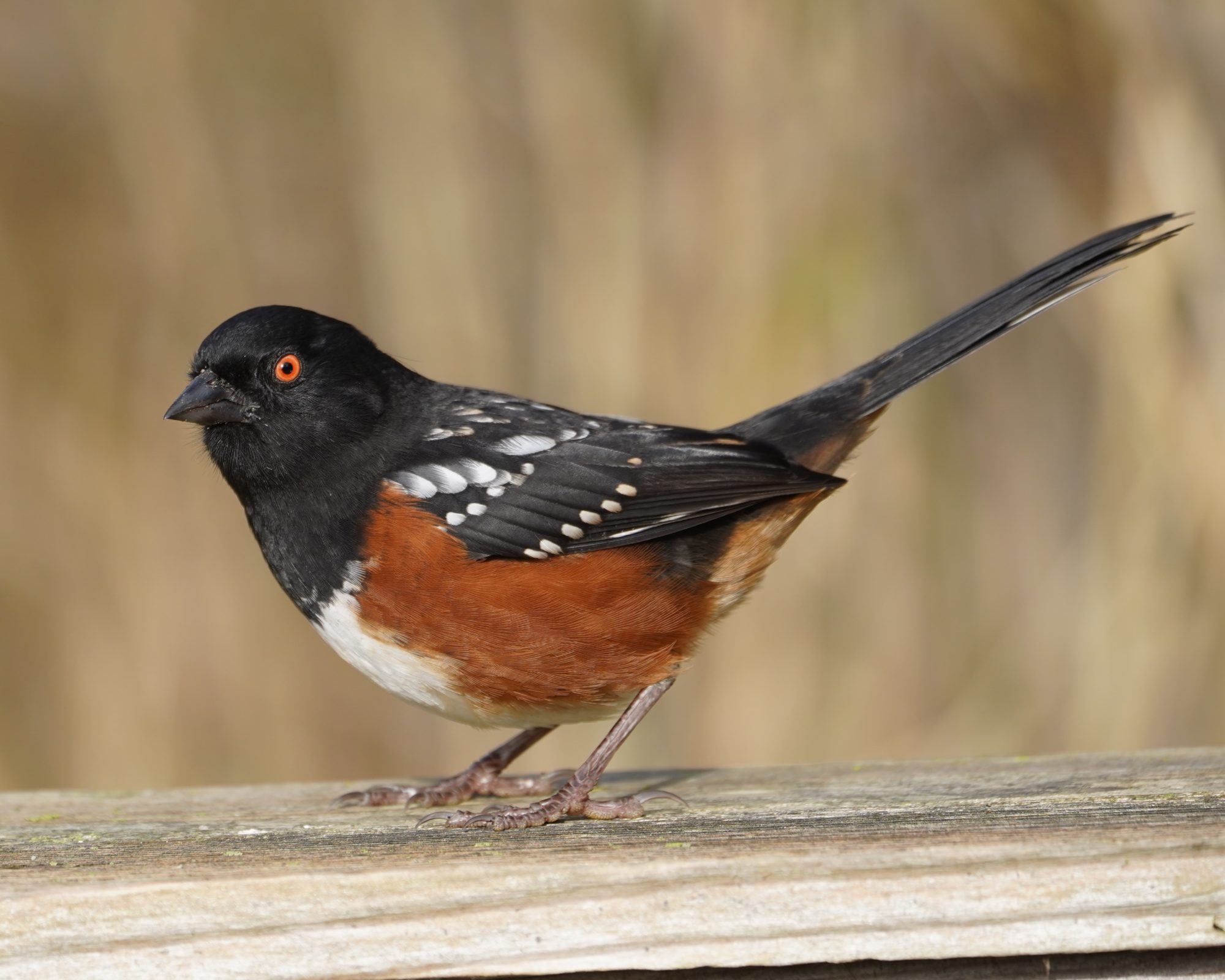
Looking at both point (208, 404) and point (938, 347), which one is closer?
point (208, 404)

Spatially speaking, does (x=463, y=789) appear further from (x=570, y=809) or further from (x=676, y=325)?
(x=676, y=325)

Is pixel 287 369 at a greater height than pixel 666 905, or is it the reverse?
pixel 287 369

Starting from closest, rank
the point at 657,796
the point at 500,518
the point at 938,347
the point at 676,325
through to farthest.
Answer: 1. the point at 657,796
2. the point at 500,518
3. the point at 938,347
4. the point at 676,325

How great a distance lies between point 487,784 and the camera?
3.03 metres

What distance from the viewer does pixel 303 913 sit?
1.73 meters

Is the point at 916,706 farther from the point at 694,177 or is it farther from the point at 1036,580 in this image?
the point at 694,177

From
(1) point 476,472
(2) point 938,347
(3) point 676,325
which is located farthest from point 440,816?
(3) point 676,325

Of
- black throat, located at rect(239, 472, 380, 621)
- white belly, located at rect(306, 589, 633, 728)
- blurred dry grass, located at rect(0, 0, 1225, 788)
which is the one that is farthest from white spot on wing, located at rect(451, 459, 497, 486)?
blurred dry grass, located at rect(0, 0, 1225, 788)

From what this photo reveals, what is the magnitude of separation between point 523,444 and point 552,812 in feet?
2.92

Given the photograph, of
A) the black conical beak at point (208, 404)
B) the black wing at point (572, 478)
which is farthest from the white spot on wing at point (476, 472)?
the black conical beak at point (208, 404)

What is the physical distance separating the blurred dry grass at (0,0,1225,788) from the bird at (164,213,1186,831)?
1.33 meters

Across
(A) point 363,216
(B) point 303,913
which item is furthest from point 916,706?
(B) point 303,913

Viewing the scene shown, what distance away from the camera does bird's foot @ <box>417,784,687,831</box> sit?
2342 millimetres

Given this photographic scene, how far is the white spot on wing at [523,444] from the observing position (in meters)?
2.98
